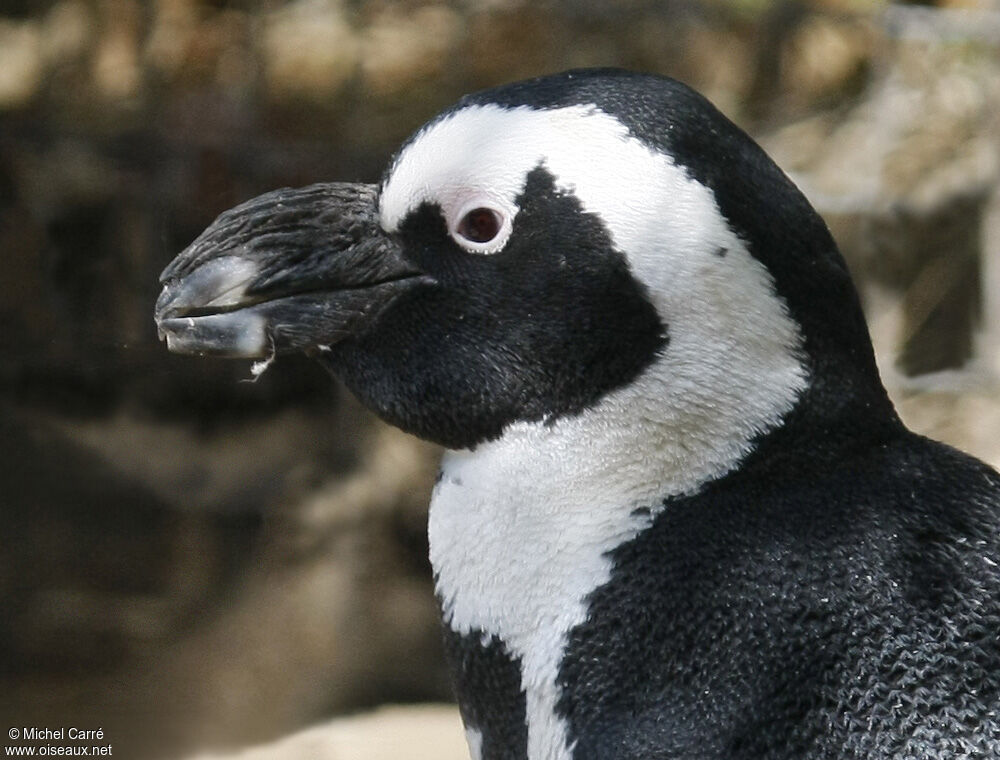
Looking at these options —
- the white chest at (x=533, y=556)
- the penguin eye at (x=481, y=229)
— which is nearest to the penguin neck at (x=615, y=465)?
the white chest at (x=533, y=556)

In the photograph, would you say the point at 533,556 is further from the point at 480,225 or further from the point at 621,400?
the point at 480,225

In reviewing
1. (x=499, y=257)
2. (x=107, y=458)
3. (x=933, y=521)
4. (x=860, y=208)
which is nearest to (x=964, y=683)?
(x=933, y=521)

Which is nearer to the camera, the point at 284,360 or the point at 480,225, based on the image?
the point at 480,225

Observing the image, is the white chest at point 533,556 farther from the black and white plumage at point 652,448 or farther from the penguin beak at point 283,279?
the penguin beak at point 283,279

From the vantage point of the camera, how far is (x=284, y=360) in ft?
8.28

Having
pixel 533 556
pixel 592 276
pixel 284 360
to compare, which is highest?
pixel 284 360

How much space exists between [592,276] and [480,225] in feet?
0.30

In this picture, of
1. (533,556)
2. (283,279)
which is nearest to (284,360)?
(283,279)

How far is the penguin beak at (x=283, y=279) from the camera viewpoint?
1005 millimetres

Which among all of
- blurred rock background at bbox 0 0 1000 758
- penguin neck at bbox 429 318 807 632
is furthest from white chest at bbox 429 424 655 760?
blurred rock background at bbox 0 0 1000 758

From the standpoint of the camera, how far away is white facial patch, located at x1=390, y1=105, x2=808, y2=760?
89cm

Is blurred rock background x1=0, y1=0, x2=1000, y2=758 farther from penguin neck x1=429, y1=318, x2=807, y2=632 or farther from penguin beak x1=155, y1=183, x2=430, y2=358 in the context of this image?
penguin neck x1=429, y1=318, x2=807, y2=632

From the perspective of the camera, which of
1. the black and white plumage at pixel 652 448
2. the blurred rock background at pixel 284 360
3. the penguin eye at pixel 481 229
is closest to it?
the black and white plumage at pixel 652 448

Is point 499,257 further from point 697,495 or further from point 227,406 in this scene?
point 227,406
